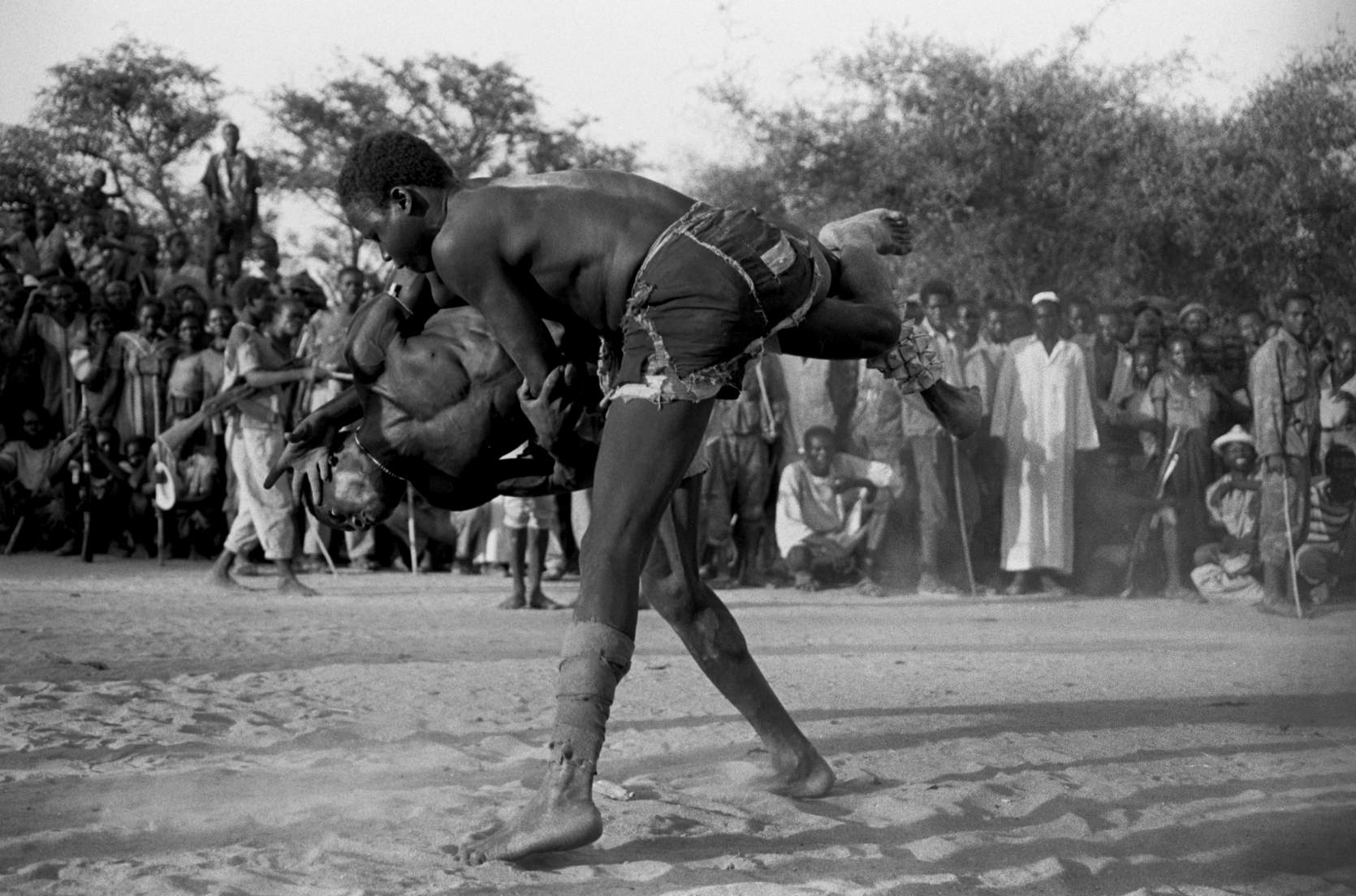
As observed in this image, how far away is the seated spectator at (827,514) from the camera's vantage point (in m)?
11.3

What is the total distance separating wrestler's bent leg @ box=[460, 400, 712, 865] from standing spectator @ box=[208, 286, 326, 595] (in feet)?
21.8

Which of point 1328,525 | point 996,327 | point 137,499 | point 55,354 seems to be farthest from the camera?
point 55,354

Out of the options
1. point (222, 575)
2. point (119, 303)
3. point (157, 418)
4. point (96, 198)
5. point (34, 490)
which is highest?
point (96, 198)

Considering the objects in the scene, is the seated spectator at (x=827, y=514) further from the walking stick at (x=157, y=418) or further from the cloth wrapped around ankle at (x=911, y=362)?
the cloth wrapped around ankle at (x=911, y=362)

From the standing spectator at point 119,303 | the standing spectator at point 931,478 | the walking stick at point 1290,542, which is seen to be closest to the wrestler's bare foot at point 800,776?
the walking stick at point 1290,542

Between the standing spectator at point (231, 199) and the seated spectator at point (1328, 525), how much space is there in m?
10.8

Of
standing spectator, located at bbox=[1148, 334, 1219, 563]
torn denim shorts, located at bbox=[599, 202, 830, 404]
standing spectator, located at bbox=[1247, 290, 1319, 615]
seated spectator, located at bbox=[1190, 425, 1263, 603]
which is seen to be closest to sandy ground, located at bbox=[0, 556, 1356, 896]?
torn denim shorts, located at bbox=[599, 202, 830, 404]

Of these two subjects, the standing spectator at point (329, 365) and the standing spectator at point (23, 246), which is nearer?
the standing spectator at point (329, 365)

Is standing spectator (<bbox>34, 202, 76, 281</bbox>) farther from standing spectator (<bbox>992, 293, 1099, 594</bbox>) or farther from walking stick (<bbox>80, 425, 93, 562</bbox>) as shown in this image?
standing spectator (<bbox>992, 293, 1099, 594</bbox>)

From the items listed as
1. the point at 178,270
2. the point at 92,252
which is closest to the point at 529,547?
the point at 178,270

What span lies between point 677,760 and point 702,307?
72.6 inches

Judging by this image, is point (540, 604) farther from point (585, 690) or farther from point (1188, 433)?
point (585, 690)

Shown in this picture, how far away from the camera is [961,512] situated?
11.0m

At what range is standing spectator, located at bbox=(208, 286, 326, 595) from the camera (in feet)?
33.5
